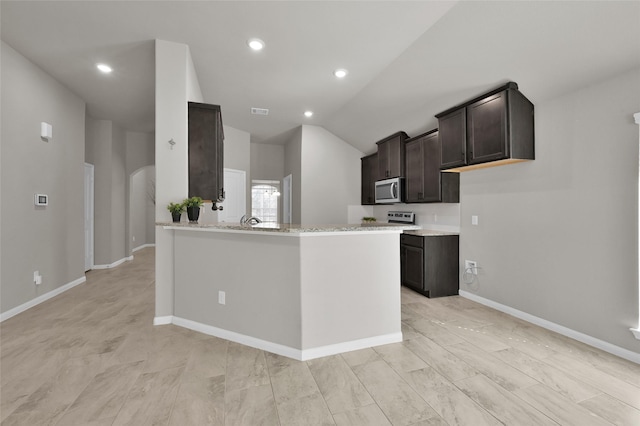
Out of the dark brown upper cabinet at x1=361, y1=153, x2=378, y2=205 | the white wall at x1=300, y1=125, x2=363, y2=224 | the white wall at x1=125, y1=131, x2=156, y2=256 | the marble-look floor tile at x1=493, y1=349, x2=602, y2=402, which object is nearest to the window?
the white wall at x1=300, y1=125, x2=363, y2=224

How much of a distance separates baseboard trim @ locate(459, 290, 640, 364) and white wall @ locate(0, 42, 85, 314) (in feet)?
17.5

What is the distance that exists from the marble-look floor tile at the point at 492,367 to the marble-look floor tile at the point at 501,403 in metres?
0.08

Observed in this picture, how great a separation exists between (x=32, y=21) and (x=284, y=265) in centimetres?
319

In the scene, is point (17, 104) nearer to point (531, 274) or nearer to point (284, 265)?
point (284, 265)

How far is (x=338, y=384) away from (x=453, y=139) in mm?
2982

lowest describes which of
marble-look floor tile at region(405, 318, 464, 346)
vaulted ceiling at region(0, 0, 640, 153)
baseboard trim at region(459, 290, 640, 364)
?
marble-look floor tile at region(405, 318, 464, 346)

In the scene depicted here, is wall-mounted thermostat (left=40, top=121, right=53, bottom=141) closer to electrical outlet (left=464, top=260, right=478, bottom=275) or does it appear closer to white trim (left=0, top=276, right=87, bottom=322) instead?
white trim (left=0, top=276, right=87, bottom=322)

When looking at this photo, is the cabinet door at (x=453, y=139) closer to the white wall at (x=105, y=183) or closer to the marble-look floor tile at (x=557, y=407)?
the marble-look floor tile at (x=557, y=407)

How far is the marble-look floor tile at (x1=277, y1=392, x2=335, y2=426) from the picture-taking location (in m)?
1.62

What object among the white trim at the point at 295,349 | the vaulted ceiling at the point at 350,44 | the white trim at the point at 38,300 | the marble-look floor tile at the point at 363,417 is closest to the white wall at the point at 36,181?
the white trim at the point at 38,300

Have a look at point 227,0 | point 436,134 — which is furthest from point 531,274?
point 227,0

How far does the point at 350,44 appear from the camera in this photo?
304 cm

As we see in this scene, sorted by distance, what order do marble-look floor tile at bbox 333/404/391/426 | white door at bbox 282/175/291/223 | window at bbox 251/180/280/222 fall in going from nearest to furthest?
marble-look floor tile at bbox 333/404/391/426 → white door at bbox 282/175/291/223 → window at bbox 251/180/280/222

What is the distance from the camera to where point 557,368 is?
218 cm
